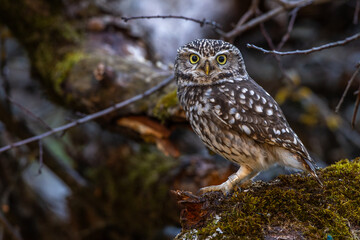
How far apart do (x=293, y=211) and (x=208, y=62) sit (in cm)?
114

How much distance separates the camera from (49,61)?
4.14 m

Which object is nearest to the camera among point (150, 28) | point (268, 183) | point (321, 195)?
point (321, 195)

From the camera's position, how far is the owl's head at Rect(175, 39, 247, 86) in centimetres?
255

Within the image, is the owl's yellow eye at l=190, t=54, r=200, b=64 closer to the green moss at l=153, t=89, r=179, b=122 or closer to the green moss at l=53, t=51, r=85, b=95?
the green moss at l=153, t=89, r=179, b=122

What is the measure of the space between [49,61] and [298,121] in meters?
3.57

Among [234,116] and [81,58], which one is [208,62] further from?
[81,58]

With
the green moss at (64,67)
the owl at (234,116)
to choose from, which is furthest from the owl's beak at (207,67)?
the green moss at (64,67)

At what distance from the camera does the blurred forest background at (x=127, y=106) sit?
11.8 feet

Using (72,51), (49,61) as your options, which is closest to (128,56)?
(72,51)

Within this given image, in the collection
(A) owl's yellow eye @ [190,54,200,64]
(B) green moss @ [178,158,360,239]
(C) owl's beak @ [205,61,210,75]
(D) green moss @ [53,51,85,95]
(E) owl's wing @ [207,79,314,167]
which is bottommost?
(B) green moss @ [178,158,360,239]

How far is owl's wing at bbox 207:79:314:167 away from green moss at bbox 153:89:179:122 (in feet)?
2.48

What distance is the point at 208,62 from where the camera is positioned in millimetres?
2549

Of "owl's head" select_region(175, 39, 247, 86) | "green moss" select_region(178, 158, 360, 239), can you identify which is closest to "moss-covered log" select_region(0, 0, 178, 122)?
"owl's head" select_region(175, 39, 247, 86)

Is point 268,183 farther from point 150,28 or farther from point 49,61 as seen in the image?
point 150,28
